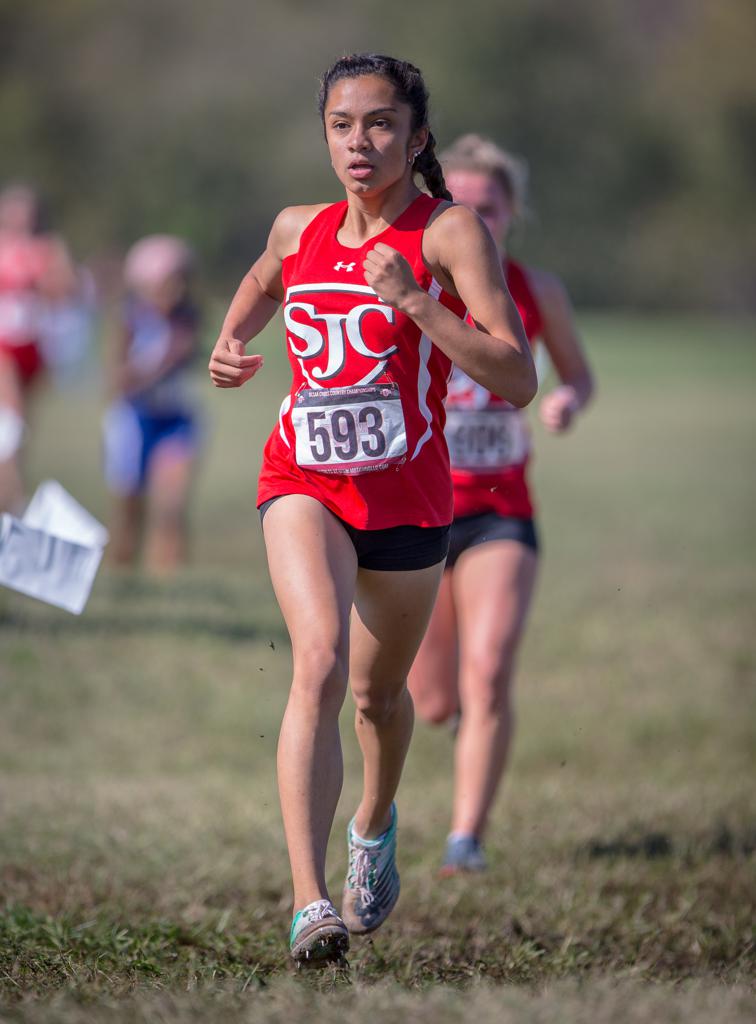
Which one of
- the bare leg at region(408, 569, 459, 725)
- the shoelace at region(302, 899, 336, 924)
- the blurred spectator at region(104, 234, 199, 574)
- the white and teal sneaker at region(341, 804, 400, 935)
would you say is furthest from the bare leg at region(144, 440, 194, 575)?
the shoelace at region(302, 899, 336, 924)

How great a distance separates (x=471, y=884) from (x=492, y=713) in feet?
2.25

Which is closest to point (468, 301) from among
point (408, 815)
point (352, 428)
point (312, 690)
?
point (352, 428)

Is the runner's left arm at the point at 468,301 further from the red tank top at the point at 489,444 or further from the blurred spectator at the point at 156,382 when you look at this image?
the blurred spectator at the point at 156,382

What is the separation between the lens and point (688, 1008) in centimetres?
312

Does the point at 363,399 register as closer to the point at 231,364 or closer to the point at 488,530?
the point at 231,364

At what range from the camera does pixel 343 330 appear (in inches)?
154

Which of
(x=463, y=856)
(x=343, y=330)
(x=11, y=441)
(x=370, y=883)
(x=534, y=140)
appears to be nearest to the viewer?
(x=343, y=330)

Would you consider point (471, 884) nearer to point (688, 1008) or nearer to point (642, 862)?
point (642, 862)

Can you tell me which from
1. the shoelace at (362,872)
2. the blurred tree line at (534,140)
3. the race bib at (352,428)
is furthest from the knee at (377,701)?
the blurred tree line at (534,140)

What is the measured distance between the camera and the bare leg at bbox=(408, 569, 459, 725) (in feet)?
18.9

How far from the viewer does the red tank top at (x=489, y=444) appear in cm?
560

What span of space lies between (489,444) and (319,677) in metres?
2.04

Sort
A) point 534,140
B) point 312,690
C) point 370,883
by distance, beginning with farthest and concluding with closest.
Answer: point 534,140, point 370,883, point 312,690

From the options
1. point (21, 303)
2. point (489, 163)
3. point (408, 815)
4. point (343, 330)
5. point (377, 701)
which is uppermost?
point (489, 163)
